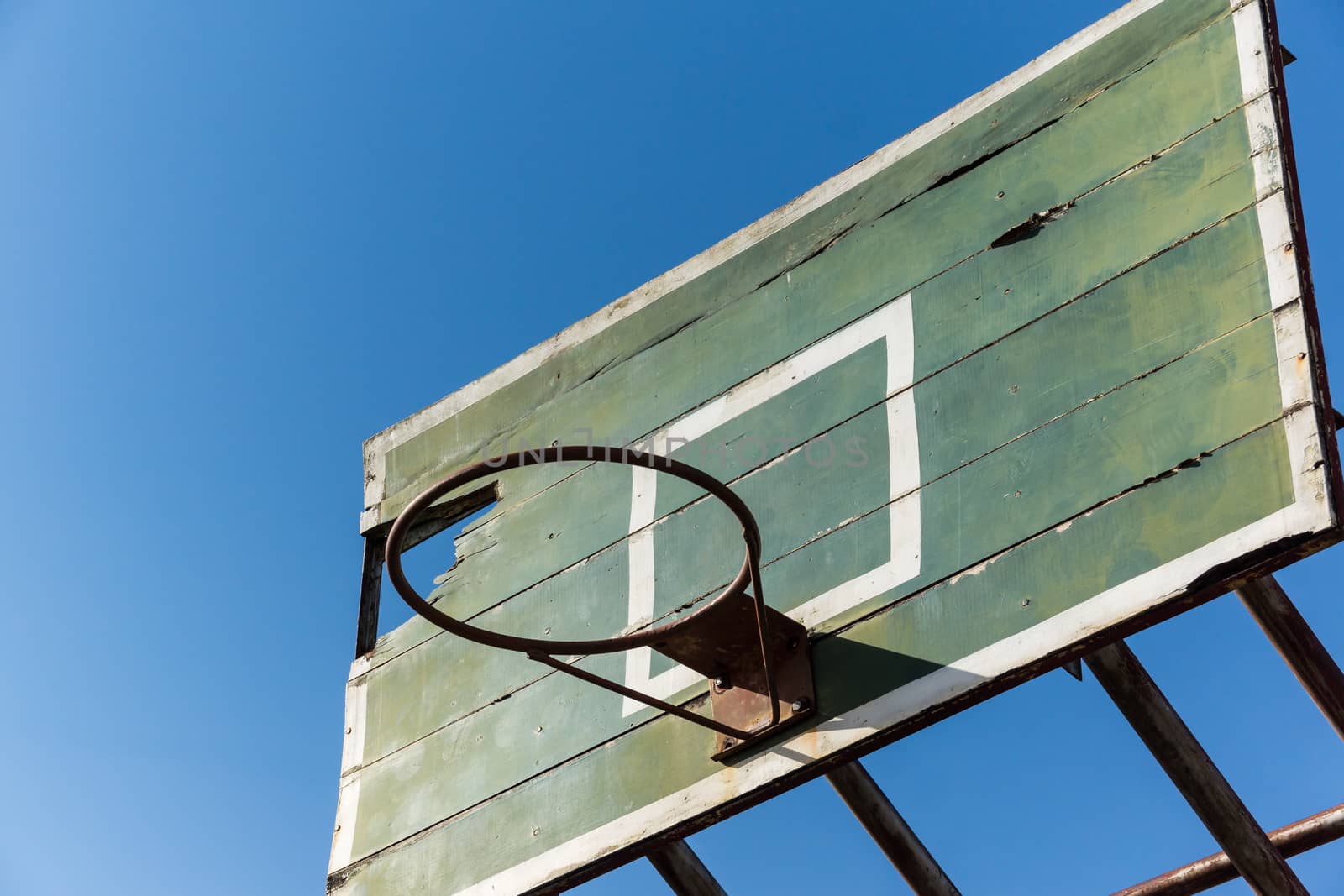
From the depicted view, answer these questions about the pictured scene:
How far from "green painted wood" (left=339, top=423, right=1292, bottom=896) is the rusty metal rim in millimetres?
121

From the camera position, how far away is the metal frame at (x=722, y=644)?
2.96 m

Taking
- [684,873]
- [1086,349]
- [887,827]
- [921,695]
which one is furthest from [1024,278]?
[684,873]

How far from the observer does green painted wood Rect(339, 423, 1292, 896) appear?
2.66 m

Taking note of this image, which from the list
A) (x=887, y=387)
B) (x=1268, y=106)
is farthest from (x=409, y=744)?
(x=1268, y=106)

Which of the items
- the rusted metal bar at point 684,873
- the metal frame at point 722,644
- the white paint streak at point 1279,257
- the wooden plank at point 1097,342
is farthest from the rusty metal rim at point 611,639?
the white paint streak at point 1279,257

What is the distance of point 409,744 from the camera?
3.88m

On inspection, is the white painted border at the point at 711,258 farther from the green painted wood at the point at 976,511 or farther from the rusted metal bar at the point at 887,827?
the rusted metal bar at the point at 887,827

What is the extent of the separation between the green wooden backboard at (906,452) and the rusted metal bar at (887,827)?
17.9 inches

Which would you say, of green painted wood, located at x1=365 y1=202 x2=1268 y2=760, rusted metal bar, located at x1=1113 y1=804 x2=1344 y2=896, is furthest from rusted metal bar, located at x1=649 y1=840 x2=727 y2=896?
rusted metal bar, located at x1=1113 y1=804 x2=1344 y2=896

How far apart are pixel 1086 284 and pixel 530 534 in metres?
1.57

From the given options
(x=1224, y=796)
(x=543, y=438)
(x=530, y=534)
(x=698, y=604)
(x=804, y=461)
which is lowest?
(x=1224, y=796)

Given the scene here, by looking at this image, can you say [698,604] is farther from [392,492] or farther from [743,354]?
[392,492]

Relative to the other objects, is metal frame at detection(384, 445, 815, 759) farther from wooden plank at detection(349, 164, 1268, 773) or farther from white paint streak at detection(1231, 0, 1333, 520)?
white paint streak at detection(1231, 0, 1333, 520)

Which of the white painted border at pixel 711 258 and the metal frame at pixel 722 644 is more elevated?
the white painted border at pixel 711 258
